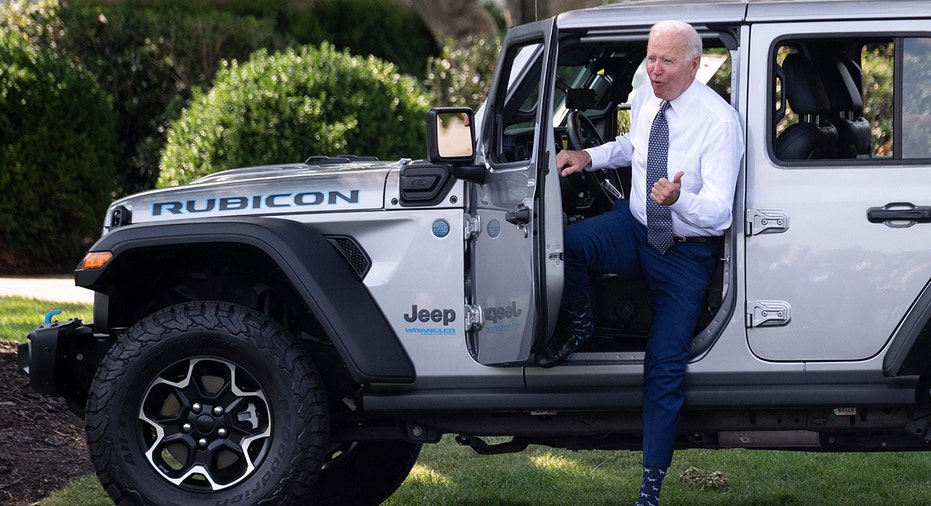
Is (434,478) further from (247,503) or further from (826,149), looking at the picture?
(826,149)

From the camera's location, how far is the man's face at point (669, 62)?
447 centimetres

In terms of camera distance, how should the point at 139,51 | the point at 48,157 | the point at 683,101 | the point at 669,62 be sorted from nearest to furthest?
1. the point at 669,62
2. the point at 683,101
3. the point at 48,157
4. the point at 139,51

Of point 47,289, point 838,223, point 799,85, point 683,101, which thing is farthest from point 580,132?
point 47,289

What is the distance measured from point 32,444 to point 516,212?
3.07 metres

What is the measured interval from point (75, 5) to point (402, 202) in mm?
10861

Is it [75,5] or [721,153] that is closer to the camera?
[721,153]

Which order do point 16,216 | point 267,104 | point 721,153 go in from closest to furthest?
1. point 721,153
2. point 267,104
3. point 16,216

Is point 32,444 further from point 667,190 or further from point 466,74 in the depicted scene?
point 466,74

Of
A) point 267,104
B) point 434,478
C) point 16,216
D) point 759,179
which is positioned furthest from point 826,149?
point 16,216

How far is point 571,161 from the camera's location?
4.71m

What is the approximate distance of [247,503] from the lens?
15.4 ft

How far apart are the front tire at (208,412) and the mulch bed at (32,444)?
1058mm

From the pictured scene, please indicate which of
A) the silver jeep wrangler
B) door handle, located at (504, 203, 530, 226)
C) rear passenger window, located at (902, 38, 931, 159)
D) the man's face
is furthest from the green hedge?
rear passenger window, located at (902, 38, 931, 159)

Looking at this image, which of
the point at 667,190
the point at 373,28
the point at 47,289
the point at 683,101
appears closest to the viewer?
the point at 667,190
